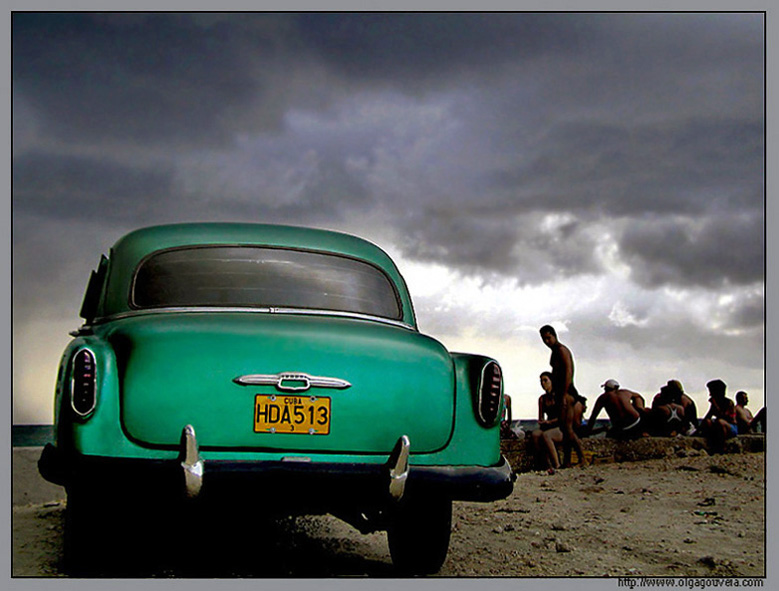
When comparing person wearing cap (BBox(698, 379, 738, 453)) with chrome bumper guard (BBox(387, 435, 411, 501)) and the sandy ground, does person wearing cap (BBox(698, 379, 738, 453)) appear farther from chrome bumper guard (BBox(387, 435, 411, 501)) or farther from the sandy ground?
chrome bumper guard (BBox(387, 435, 411, 501))

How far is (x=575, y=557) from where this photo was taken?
5.48 m

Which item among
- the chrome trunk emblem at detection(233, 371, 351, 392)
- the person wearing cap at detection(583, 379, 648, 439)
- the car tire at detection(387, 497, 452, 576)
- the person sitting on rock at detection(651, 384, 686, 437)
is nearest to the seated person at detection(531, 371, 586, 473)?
the person wearing cap at detection(583, 379, 648, 439)

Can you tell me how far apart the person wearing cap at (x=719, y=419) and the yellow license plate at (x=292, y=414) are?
316 inches

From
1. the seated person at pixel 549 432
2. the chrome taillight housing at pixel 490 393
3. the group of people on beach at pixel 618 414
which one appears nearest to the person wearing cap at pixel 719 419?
the group of people on beach at pixel 618 414

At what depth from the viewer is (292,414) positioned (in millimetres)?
3791

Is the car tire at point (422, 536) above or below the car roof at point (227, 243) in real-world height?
below

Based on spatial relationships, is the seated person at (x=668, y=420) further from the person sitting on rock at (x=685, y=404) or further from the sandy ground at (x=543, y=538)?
the sandy ground at (x=543, y=538)

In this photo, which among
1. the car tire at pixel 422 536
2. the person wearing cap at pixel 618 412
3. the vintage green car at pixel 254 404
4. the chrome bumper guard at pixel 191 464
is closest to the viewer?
the chrome bumper guard at pixel 191 464

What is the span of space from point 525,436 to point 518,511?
323 cm

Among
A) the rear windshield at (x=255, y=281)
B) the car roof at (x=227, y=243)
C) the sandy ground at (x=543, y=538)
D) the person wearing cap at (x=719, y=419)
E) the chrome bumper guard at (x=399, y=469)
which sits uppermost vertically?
the car roof at (x=227, y=243)

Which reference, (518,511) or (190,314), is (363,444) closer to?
(190,314)

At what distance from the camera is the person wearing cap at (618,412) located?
1040 cm

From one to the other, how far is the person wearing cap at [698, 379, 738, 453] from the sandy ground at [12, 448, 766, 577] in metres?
1.76

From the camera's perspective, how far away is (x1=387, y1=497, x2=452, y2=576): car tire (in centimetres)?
458
